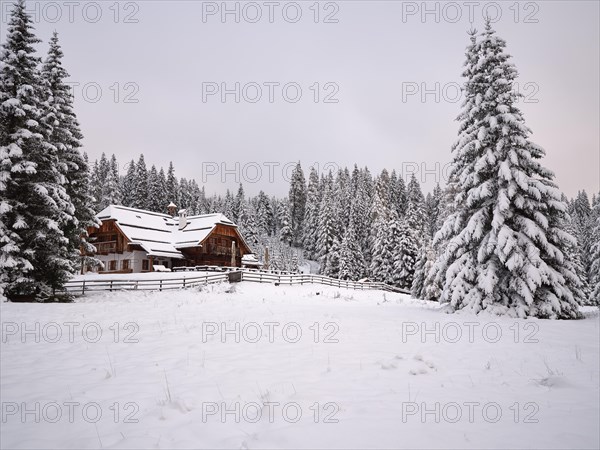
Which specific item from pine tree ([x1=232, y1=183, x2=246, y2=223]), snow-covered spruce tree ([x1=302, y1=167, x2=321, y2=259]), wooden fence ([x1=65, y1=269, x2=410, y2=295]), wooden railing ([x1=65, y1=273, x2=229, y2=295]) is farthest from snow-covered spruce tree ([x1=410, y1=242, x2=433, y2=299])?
pine tree ([x1=232, y1=183, x2=246, y2=223])

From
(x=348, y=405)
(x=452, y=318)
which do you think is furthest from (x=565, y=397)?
(x=452, y=318)

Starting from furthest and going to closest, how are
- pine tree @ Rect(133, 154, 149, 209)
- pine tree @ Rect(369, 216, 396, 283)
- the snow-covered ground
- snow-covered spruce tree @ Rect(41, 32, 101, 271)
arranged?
Result: 1. pine tree @ Rect(133, 154, 149, 209)
2. pine tree @ Rect(369, 216, 396, 283)
3. snow-covered spruce tree @ Rect(41, 32, 101, 271)
4. the snow-covered ground

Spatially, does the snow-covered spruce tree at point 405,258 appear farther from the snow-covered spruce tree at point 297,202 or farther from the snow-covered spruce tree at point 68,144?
the snow-covered spruce tree at point 297,202

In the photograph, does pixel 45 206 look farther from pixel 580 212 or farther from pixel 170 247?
pixel 580 212

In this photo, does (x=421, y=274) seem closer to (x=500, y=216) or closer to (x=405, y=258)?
(x=405, y=258)

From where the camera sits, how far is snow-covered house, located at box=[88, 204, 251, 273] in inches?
1711

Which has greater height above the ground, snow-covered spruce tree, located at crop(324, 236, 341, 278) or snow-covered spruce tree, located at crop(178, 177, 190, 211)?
snow-covered spruce tree, located at crop(178, 177, 190, 211)

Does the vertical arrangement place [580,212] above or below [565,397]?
above

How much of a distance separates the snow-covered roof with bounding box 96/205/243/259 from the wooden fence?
29.9 feet

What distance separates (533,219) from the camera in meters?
15.0

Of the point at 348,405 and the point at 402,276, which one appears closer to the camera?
the point at 348,405

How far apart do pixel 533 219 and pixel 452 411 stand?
1294 cm

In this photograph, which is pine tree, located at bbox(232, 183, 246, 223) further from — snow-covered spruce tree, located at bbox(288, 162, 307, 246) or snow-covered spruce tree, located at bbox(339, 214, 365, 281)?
snow-covered spruce tree, located at bbox(339, 214, 365, 281)

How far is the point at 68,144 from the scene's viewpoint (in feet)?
78.5
